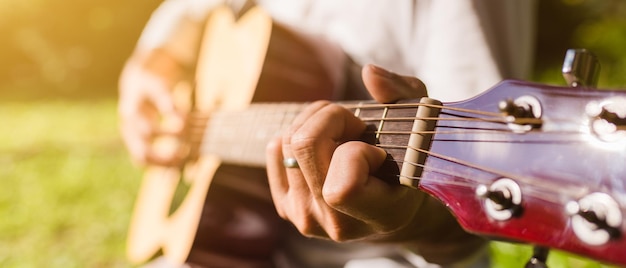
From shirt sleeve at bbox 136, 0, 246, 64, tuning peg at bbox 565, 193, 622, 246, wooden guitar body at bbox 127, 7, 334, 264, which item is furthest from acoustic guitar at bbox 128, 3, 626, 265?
shirt sleeve at bbox 136, 0, 246, 64

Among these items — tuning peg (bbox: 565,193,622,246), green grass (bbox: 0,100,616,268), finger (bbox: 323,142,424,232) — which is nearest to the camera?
tuning peg (bbox: 565,193,622,246)

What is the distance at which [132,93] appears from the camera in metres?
1.30

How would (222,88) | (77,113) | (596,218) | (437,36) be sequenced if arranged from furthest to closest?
(77,113) → (222,88) → (437,36) → (596,218)

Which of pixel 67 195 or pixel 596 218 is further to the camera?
pixel 67 195

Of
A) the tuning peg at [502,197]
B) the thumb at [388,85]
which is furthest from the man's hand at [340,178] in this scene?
the tuning peg at [502,197]

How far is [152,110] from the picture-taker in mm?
1278

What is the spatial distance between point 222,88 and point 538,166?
30.0 inches

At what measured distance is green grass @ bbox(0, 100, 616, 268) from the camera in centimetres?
198

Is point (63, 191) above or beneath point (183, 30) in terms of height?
beneath

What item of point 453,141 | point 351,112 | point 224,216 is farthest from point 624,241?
point 224,216

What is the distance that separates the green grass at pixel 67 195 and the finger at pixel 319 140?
110 cm

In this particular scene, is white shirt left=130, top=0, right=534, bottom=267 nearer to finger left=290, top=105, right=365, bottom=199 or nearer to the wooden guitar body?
the wooden guitar body

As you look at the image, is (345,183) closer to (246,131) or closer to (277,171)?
(277,171)

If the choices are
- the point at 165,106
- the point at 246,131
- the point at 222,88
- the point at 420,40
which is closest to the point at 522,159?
the point at 420,40
